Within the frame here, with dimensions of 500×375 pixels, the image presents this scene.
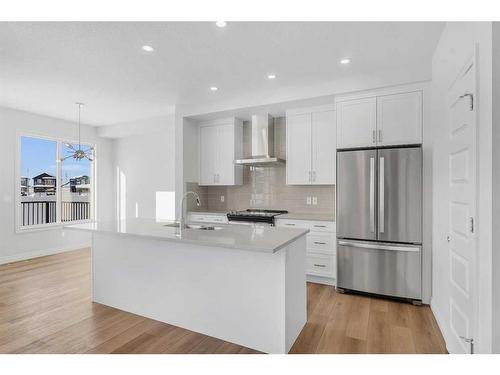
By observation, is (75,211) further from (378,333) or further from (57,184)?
(378,333)

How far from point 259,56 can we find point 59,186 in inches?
199

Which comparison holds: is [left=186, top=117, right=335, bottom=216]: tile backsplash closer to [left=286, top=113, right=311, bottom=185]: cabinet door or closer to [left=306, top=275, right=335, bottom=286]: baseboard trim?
[left=286, top=113, right=311, bottom=185]: cabinet door

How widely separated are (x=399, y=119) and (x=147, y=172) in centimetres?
499

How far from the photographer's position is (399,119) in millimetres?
3172

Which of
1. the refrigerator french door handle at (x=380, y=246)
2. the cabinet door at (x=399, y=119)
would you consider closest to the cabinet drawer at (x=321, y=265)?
the refrigerator french door handle at (x=380, y=246)

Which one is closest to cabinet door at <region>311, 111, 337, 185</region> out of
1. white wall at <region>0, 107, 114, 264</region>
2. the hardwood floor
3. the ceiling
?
the ceiling

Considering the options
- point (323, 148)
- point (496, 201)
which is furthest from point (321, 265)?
point (496, 201)

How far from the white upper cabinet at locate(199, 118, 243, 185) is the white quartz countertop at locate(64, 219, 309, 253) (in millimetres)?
1970

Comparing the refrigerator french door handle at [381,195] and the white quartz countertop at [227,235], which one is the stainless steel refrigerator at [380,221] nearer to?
the refrigerator french door handle at [381,195]

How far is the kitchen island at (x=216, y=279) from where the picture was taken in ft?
6.81

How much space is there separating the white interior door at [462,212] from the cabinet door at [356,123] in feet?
3.79

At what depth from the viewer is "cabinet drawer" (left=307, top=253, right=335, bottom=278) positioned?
361 centimetres
